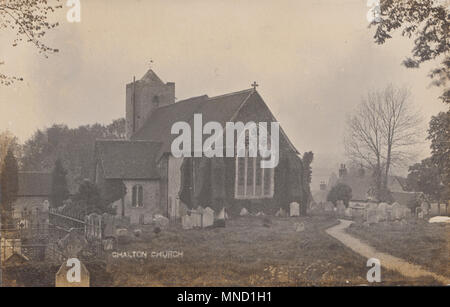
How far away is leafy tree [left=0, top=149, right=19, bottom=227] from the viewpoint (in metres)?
9.32

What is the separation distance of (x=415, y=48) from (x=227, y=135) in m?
4.08

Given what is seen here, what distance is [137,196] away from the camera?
10.4 meters

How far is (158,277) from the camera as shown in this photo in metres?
9.08

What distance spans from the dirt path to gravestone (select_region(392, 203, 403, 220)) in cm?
94

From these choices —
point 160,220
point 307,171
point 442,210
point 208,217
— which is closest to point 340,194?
point 307,171

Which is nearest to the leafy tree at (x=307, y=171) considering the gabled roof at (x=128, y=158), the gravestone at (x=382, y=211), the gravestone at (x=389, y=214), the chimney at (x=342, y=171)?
the chimney at (x=342, y=171)

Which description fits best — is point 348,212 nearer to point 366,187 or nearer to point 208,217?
point 366,187

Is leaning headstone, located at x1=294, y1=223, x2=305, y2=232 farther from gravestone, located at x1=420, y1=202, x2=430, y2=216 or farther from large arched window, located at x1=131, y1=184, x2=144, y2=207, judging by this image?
large arched window, located at x1=131, y1=184, x2=144, y2=207

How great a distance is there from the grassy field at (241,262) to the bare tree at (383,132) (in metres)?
1.90

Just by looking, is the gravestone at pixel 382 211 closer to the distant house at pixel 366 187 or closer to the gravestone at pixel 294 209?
the distant house at pixel 366 187

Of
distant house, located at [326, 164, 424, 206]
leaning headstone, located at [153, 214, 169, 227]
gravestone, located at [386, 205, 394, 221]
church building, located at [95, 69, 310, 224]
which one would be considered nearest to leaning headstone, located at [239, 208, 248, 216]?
church building, located at [95, 69, 310, 224]

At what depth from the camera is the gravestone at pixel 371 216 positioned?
10.4 meters
